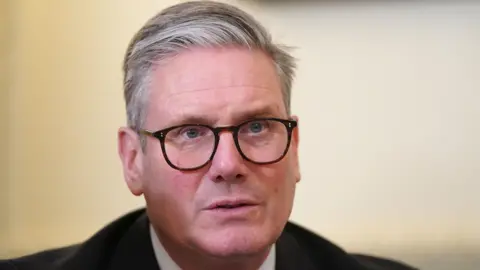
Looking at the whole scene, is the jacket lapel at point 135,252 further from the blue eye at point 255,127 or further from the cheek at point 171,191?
the blue eye at point 255,127

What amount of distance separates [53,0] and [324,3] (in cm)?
63

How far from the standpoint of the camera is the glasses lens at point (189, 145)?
1.04m

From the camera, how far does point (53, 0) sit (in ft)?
5.07

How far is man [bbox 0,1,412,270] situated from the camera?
40.9 inches

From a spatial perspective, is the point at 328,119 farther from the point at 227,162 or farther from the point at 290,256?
the point at 227,162

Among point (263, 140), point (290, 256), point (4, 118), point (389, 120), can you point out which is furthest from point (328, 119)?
point (4, 118)

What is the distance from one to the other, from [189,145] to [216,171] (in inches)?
2.8

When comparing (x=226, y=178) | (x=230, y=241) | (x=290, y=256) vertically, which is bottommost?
(x=290, y=256)

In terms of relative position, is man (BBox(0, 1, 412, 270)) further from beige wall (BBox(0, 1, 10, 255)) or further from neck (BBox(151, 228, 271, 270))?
beige wall (BBox(0, 1, 10, 255))

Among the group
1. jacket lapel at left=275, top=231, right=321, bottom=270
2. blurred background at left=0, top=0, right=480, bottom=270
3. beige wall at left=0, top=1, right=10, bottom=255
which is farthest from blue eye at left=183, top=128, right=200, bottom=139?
beige wall at left=0, top=1, right=10, bottom=255

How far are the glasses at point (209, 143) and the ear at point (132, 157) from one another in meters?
0.07

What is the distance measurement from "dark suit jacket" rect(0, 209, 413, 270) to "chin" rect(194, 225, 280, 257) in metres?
0.16

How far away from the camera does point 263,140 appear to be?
1.09 metres

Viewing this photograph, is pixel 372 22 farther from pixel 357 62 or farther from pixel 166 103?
pixel 166 103
